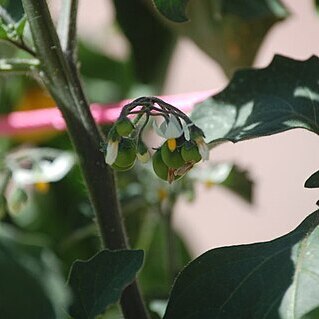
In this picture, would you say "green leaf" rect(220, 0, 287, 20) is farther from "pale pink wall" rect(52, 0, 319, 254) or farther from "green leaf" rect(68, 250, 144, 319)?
"pale pink wall" rect(52, 0, 319, 254)

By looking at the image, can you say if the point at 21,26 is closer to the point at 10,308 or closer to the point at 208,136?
the point at 208,136

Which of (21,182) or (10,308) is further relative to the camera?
(21,182)

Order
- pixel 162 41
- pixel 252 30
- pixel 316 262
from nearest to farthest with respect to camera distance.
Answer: pixel 316 262 < pixel 252 30 < pixel 162 41

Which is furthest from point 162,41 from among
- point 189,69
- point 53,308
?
point 189,69

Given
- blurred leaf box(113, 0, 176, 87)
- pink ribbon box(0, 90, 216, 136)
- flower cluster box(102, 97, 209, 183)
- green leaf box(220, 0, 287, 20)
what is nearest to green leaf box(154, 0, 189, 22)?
flower cluster box(102, 97, 209, 183)

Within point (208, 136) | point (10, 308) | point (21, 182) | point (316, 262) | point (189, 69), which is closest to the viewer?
point (10, 308)

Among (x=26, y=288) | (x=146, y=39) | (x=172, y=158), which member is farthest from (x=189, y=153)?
(x=146, y=39)

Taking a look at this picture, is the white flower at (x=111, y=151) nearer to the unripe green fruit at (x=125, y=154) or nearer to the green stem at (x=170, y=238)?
the unripe green fruit at (x=125, y=154)

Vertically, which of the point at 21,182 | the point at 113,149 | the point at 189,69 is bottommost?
the point at 189,69

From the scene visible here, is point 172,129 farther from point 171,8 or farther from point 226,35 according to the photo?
point 226,35
